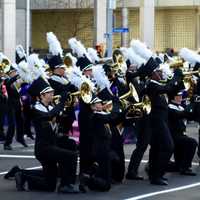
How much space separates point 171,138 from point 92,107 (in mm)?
1405

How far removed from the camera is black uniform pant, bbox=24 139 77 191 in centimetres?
1043

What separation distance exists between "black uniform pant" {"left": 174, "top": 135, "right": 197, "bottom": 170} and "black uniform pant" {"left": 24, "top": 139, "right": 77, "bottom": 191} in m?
2.16

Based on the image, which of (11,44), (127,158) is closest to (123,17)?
(11,44)

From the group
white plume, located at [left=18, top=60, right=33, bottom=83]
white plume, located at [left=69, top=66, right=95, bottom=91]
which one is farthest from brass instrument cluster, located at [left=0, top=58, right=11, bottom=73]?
white plume, located at [left=69, top=66, right=95, bottom=91]

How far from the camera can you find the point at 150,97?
11.5 meters

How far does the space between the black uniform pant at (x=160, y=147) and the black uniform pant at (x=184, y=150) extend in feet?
2.66

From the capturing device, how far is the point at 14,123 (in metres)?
15.8

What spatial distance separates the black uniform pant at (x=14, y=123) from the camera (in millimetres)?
15609

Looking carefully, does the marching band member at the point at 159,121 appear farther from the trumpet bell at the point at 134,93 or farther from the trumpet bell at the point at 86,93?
the trumpet bell at the point at 86,93

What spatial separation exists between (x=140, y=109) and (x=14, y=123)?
4955 mm

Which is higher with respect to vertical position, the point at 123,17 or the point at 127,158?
the point at 123,17

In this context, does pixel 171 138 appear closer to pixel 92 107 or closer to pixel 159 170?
pixel 159 170

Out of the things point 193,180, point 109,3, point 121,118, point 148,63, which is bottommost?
point 193,180

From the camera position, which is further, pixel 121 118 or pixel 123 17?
pixel 123 17
